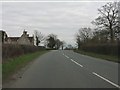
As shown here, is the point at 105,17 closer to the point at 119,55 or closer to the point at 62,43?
the point at 119,55

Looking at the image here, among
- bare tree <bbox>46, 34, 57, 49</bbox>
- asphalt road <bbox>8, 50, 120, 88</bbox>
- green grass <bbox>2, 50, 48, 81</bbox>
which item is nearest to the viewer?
asphalt road <bbox>8, 50, 120, 88</bbox>

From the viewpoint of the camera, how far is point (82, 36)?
130000 mm

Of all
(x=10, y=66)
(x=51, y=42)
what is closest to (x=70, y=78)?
(x=10, y=66)

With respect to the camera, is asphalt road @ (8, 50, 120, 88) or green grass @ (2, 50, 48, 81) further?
green grass @ (2, 50, 48, 81)

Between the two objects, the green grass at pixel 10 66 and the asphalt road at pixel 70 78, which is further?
the green grass at pixel 10 66

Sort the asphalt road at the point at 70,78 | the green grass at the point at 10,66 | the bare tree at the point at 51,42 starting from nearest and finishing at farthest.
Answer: the asphalt road at the point at 70,78 < the green grass at the point at 10,66 < the bare tree at the point at 51,42

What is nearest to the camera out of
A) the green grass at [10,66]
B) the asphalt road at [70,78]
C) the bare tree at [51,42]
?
the asphalt road at [70,78]

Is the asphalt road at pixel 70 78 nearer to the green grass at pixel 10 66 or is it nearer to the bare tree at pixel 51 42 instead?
the green grass at pixel 10 66

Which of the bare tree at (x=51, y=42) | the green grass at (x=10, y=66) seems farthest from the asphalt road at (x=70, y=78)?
the bare tree at (x=51, y=42)

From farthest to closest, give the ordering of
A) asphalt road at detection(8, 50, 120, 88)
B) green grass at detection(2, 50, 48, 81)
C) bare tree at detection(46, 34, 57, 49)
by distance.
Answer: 1. bare tree at detection(46, 34, 57, 49)
2. green grass at detection(2, 50, 48, 81)
3. asphalt road at detection(8, 50, 120, 88)

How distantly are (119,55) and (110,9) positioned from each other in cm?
3561

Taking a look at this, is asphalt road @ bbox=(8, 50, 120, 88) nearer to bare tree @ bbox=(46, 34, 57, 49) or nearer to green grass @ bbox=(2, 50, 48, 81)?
green grass @ bbox=(2, 50, 48, 81)

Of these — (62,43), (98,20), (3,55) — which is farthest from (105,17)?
(62,43)

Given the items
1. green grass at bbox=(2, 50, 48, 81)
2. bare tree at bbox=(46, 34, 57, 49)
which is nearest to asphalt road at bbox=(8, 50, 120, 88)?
green grass at bbox=(2, 50, 48, 81)
